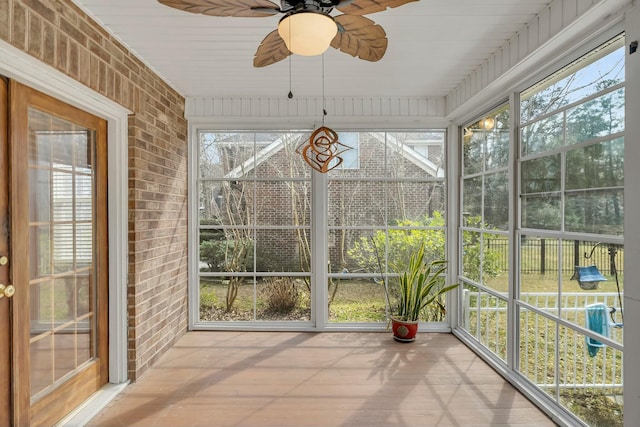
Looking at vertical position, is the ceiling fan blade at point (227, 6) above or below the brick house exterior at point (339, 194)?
above

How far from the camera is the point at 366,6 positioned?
1.34 m

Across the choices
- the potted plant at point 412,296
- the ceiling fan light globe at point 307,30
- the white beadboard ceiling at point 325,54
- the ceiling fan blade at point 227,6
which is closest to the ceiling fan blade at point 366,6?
the ceiling fan light globe at point 307,30

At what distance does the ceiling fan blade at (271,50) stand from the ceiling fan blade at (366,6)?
38 centimetres

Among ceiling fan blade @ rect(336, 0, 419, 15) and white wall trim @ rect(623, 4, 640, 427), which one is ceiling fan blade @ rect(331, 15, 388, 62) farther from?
white wall trim @ rect(623, 4, 640, 427)

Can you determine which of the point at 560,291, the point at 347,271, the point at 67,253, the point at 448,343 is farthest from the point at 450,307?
the point at 67,253

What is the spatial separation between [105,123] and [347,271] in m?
2.61

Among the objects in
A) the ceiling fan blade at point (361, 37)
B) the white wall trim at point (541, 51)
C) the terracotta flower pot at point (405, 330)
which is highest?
the white wall trim at point (541, 51)

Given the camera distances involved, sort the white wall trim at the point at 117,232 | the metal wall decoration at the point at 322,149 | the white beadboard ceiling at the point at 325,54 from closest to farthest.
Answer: the white beadboard ceiling at the point at 325,54
the white wall trim at the point at 117,232
the metal wall decoration at the point at 322,149

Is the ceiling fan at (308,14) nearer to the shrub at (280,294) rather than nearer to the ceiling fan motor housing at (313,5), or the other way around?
the ceiling fan motor housing at (313,5)

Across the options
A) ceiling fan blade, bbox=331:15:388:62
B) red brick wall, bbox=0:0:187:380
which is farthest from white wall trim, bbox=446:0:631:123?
red brick wall, bbox=0:0:187:380

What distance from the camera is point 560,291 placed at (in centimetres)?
218

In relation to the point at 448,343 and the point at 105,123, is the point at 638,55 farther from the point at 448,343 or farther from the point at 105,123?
the point at 105,123

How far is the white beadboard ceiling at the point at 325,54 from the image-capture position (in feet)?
6.68

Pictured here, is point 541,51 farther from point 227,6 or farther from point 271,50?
point 227,6
